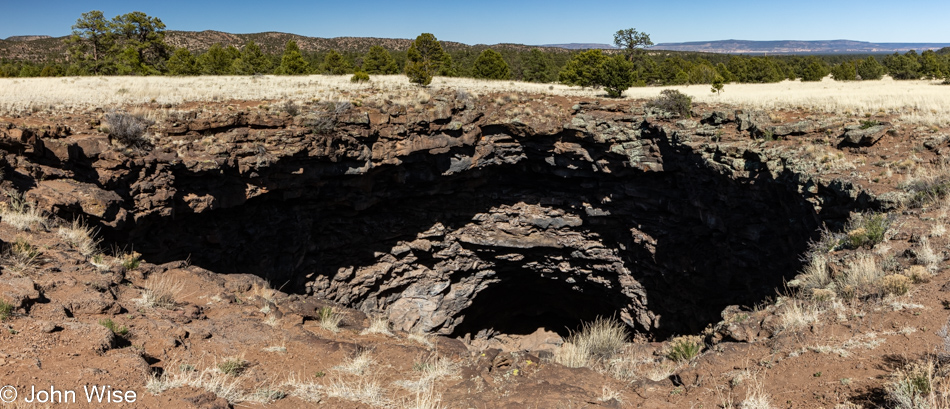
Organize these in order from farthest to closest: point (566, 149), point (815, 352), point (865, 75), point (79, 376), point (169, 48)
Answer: point (865, 75) < point (169, 48) < point (566, 149) < point (815, 352) < point (79, 376)

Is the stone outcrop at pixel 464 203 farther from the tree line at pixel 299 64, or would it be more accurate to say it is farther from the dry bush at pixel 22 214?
the tree line at pixel 299 64

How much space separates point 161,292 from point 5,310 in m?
2.30

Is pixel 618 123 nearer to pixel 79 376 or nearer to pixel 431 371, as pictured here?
pixel 431 371

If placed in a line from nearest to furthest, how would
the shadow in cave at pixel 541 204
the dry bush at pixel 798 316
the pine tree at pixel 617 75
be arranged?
the dry bush at pixel 798 316
the shadow in cave at pixel 541 204
the pine tree at pixel 617 75

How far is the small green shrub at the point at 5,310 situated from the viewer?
4206mm

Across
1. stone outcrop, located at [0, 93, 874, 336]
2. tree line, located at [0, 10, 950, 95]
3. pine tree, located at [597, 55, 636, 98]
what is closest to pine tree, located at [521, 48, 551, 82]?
tree line, located at [0, 10, 950, 95]

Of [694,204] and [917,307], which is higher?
[917,307]

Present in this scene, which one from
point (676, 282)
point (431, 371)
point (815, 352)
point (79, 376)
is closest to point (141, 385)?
point (79, 376)

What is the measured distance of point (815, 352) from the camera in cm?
507

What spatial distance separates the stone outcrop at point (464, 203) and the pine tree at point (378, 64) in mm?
20672

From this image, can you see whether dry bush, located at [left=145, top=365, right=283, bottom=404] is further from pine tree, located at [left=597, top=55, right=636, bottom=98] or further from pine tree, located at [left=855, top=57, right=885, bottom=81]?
pine tree, located at [left=855, top=57, right=885, bottom=81]

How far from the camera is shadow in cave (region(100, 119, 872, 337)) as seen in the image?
1370 cm

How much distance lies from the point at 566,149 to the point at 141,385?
15.3 metres

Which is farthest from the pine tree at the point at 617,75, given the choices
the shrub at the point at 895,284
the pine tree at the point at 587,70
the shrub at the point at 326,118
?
the shrub at the point at 895,284
